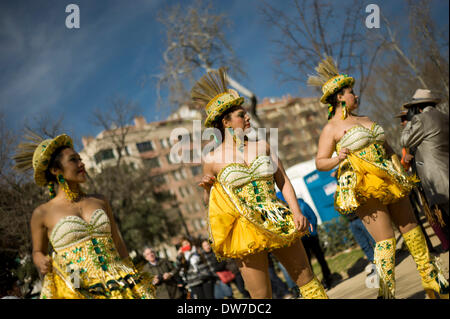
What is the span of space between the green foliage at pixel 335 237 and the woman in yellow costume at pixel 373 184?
8.15m

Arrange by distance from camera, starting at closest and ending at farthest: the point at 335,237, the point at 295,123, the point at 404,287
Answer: the point at 404,287
the point at 335,237
the point at 295,123

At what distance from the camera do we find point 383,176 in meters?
3.66

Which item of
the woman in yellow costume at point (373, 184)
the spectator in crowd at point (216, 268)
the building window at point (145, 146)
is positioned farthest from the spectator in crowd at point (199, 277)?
the building window at point (145, 146)

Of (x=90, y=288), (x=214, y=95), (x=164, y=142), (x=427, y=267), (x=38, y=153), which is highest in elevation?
(x=164, y=142)

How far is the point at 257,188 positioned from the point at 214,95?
37.0 inches

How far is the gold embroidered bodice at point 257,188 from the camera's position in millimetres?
3141

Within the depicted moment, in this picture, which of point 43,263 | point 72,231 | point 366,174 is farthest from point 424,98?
point 43,263

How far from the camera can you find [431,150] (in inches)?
169

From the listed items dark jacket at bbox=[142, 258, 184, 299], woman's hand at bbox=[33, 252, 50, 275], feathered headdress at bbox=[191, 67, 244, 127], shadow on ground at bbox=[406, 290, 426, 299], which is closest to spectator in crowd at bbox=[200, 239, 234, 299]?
dark jacket at bbox=[142, 258, 184, 299]

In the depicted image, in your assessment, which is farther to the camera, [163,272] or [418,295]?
[163,272]

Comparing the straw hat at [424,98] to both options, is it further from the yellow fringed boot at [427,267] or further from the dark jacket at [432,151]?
the yellow fringed boot at [427,267]

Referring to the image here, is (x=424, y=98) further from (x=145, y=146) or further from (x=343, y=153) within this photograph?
(x=145, y=146)
